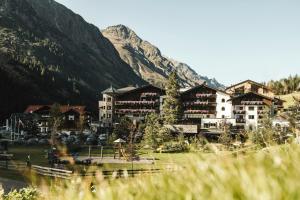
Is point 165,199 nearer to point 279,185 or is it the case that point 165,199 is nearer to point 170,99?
point 279,185

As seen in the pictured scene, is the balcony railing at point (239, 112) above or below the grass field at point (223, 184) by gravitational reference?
above

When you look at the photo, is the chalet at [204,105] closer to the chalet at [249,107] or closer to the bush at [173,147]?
the chalet at [249,107]

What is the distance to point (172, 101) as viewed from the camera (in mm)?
110000

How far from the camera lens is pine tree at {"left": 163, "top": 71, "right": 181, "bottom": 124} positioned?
108731 millimetres

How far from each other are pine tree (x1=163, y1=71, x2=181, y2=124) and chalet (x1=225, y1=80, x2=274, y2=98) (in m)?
33.2

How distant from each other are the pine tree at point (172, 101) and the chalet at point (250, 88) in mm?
33164

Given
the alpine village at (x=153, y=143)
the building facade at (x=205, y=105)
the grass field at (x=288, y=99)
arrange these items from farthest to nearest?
1. the grass field at (x=288, y=99)
2. the building facade at (x=205, y=105)
3. the alpine village at (x=153, y=143)

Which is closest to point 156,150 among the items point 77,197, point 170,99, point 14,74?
point 170,99

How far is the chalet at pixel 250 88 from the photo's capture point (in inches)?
5472

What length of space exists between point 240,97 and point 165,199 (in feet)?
379

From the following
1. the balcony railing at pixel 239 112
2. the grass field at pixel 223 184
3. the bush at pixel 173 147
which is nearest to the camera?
the grass field at pixel 223 184

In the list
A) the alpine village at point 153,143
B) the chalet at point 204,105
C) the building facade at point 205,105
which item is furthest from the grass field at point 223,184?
the chalet at point 204,105

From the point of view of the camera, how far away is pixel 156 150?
8312 centimetres

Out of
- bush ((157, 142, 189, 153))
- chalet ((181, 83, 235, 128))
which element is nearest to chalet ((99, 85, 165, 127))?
chalet ((181, 83, 235, 128))
